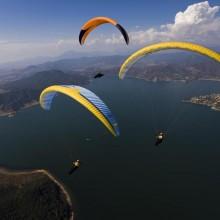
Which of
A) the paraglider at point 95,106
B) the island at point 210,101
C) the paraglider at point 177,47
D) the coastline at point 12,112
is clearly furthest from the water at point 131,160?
the paraglider at point 177,47

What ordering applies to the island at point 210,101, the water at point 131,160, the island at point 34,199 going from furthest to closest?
the island at point 210,101 < the water at point 131,160 < the island at point 34,199

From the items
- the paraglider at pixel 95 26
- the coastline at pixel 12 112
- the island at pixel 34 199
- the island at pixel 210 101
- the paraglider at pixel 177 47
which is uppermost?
the paraglider at pixel 95 26

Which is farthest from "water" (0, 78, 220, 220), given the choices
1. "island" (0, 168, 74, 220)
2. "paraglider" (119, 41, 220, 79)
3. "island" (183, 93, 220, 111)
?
"paraglider" (119, 41, 220, 79)

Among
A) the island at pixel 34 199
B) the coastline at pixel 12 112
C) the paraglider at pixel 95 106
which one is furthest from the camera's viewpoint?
the coastline at pixel 12 112

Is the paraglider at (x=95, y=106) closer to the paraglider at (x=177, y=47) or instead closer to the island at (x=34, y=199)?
the paraglider at (x=177, y=47)

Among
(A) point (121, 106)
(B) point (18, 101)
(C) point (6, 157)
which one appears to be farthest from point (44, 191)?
(B) point (18, 101)

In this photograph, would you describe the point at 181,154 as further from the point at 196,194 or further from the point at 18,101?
the point at 18,101
